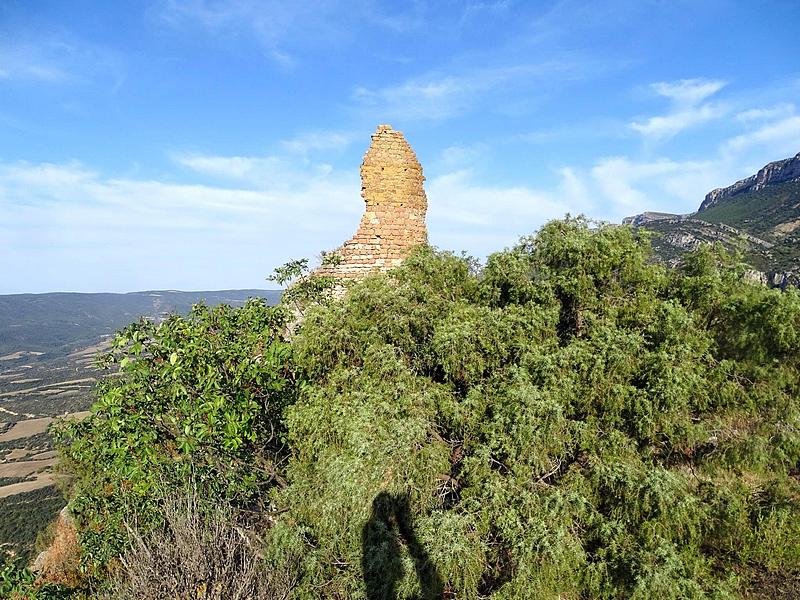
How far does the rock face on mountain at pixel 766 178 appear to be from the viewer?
95.9 metres

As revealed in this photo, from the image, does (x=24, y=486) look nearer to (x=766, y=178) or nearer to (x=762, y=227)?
(x=762, y=227)

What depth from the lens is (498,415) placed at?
6.51m

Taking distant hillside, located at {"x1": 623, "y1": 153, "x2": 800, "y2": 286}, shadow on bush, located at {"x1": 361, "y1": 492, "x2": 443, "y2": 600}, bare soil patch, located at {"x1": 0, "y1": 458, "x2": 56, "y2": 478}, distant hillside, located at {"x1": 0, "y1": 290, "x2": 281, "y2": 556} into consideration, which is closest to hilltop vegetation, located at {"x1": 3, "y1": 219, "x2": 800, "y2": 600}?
shadow on bush, located at {"x1": 361, "y1": 492, "x2": 443, "y2": 600}

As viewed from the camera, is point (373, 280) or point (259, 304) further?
point (259, 304)

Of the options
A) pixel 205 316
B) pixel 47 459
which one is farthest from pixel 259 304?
pixel 47 459

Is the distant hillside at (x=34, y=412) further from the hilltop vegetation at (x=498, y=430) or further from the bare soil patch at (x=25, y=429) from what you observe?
the hilltop vegetation at (x=498, y=430)

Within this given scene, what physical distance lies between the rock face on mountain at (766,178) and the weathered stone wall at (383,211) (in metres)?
104

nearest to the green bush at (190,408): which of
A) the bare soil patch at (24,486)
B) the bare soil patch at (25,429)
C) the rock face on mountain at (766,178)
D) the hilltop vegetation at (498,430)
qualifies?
the hilltop vegetation at (498,430)

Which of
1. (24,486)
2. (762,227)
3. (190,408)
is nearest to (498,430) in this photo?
(190,408)

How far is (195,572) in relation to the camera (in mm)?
6457

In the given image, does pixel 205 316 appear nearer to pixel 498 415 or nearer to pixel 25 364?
pixel 498 415

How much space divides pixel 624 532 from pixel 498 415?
6.48 feet

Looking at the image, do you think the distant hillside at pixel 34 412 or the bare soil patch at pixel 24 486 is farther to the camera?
the bare soil patch at pixel 24 486

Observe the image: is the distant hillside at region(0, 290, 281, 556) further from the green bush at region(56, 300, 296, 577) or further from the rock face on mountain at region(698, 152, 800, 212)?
the rock face on mountain at region(698, 152, 800, 212)
